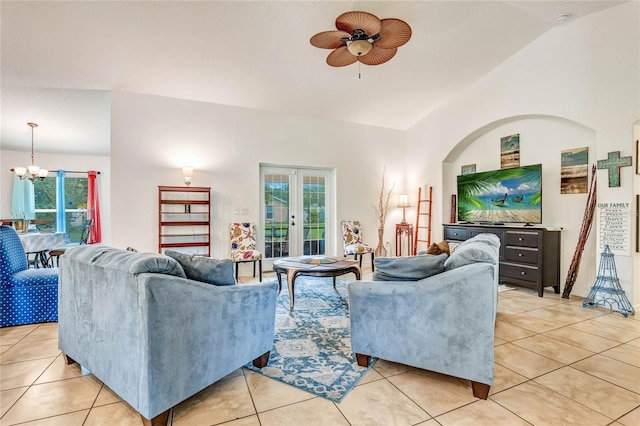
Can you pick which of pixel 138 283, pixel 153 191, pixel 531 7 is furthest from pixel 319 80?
pixel 138 283

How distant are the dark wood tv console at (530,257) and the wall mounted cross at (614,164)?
90 centimetres

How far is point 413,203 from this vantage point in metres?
6.54

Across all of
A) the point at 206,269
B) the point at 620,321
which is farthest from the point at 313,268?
the point at 620,321

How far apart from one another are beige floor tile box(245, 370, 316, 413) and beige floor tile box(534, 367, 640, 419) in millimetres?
1604

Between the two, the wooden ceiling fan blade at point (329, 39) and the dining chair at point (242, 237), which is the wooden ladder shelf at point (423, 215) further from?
the wooden ceiling fan blade at point (329, 39)

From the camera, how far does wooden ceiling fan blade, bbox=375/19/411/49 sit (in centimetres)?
259

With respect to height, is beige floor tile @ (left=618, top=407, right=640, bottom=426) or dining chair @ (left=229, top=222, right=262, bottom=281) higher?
dining chair @ (left=229, top=222, right=262, bottom=281)

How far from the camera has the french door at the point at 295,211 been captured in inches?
225

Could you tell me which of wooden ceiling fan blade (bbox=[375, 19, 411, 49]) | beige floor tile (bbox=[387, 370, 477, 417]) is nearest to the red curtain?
wooden ceiling fan blade (bbox=[375, 19, 411, 49])

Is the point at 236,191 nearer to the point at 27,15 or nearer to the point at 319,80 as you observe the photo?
the point at 319,80

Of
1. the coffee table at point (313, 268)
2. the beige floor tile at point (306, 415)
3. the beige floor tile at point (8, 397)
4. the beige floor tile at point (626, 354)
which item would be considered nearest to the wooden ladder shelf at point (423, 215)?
the coffee table at point (313, 268)

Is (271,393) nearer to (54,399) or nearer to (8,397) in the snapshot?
(54,399)

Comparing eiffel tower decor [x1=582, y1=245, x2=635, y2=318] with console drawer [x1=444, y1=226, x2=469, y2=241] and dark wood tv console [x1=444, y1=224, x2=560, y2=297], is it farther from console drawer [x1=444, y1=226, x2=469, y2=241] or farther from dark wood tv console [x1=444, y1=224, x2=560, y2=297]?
console drawer [x1=444, y1=226, x2=469, y2=241]

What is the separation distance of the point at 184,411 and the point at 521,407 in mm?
1938
